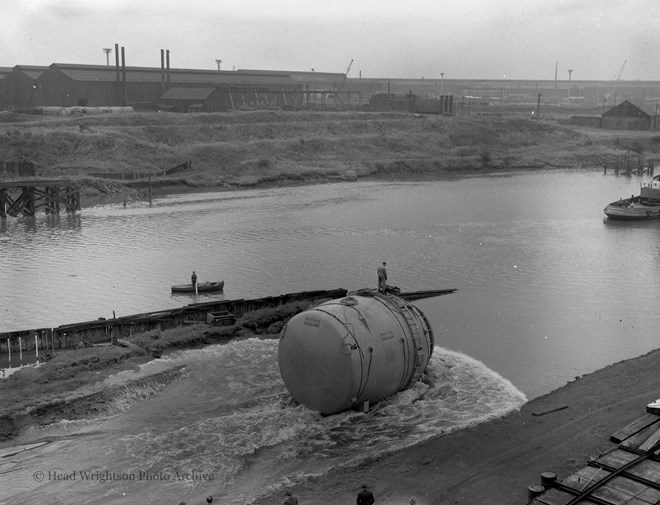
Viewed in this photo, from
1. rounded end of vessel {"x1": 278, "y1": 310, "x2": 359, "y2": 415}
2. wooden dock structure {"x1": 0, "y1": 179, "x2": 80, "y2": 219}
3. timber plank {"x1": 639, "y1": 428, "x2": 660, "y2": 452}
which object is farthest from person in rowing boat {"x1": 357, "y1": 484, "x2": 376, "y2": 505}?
wooden dock structure {"x1": 0, "y1": 179, "x2": 80, "y2": 219}

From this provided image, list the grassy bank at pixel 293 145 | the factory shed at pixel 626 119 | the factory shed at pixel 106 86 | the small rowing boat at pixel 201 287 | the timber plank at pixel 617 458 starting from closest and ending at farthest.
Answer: the timber plank at pixel 617 458, the small rowing boat at pixel 201 287, the grassy bank at pixel 293 145, the factory shed at pixel 106 86, the factory shed at pixel 626 119

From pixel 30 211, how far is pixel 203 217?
36.8 feet

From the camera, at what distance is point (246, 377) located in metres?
21.0

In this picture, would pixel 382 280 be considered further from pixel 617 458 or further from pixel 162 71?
pixel 162 71

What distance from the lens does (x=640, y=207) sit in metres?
51.9

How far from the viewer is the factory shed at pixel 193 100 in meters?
104

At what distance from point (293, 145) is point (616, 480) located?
70.9m

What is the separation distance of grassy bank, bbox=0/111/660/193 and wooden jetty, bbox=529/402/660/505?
53.1 metres

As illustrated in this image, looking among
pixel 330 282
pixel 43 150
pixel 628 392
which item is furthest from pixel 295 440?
pixel 43 150

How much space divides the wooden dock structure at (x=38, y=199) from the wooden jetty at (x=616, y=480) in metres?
43.7

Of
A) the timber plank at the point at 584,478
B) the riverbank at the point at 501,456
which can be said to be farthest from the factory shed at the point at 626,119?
the timber plank at the point at 584,478

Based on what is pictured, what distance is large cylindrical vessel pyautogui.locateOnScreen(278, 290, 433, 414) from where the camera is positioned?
16.7 meters

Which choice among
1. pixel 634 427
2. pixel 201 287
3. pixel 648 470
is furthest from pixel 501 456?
pixel 201 287

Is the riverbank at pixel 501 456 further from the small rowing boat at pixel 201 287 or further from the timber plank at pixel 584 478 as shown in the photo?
the small rowing boat at pixel 201 287
